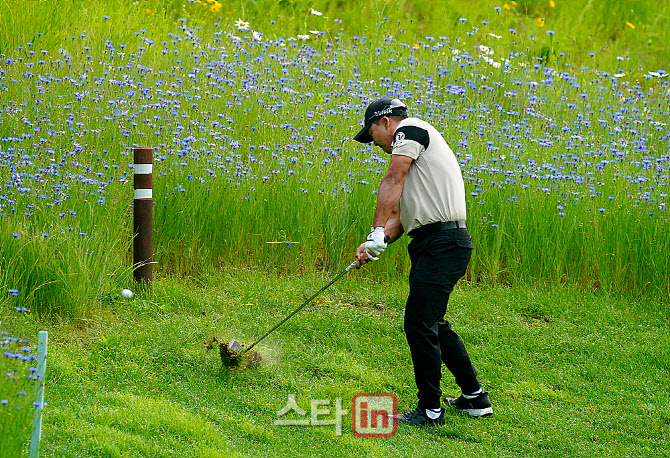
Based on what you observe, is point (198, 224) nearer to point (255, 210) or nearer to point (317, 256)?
point (255, 210)

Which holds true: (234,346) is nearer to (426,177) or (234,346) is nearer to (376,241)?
(376,241)

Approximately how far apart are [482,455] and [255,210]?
11.6ft

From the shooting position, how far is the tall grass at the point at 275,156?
770cm

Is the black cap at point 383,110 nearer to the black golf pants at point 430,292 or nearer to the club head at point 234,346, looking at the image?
the black golf pants at point 430,292

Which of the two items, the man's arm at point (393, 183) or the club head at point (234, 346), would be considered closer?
the man's arm at point (393, 183)

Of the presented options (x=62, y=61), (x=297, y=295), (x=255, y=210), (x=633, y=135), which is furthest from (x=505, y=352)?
(x=62, y=61)

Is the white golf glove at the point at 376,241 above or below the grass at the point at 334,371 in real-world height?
above

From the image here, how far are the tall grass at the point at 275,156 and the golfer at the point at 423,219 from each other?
2.47 meters

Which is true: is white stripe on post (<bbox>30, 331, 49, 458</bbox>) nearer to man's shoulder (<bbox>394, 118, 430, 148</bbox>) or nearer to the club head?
the club head

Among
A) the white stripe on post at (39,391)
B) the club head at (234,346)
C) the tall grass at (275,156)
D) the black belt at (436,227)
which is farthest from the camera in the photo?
the tall grass at (275,156)

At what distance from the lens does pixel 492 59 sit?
41.7ft

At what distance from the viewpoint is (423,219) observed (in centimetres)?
586

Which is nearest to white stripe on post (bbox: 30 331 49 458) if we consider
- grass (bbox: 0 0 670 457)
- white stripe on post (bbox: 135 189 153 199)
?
grass (bbox: 0 0 670 457)

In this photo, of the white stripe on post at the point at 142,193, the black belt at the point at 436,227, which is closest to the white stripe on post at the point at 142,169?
the white stripe on post at the point at 142,193
